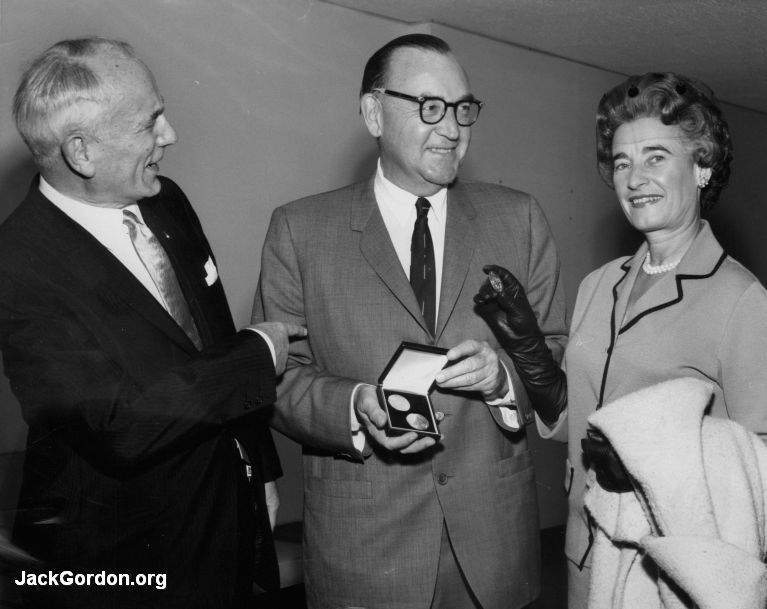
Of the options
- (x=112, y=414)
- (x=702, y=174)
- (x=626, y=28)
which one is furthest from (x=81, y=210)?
(x=626, y=28)

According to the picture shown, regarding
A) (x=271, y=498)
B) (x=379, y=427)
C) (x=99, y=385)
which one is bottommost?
(x=271, y=498)

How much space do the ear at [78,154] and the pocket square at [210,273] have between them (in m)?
0.44

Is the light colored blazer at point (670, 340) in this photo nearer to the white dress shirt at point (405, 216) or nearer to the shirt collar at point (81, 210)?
the white dress shirt at point (405, 216)

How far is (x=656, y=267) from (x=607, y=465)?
66 centimetres

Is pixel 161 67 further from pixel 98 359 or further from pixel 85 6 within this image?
pixel 98 359

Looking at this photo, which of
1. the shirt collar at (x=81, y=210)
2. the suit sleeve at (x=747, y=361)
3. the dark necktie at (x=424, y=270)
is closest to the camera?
the suit sleeve at (x=747, y=361)

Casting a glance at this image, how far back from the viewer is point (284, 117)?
13.6 feet

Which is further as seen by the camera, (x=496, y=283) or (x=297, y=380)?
(x=297, y=380)

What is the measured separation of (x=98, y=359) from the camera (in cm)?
180

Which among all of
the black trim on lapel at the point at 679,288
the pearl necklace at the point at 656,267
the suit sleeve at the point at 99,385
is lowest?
the suit sleeve at the point at 99,385

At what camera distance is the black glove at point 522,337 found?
82.9 inches

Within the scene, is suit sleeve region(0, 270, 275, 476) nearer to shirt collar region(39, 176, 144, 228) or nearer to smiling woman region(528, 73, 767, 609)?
shirt collar region(39, 176, 144, 228)

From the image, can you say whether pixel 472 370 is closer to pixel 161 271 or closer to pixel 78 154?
pixel 161 271

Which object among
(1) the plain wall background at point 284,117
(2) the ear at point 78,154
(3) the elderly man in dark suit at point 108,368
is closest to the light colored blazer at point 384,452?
(3) the elderly man in dark suit at point 108,368
